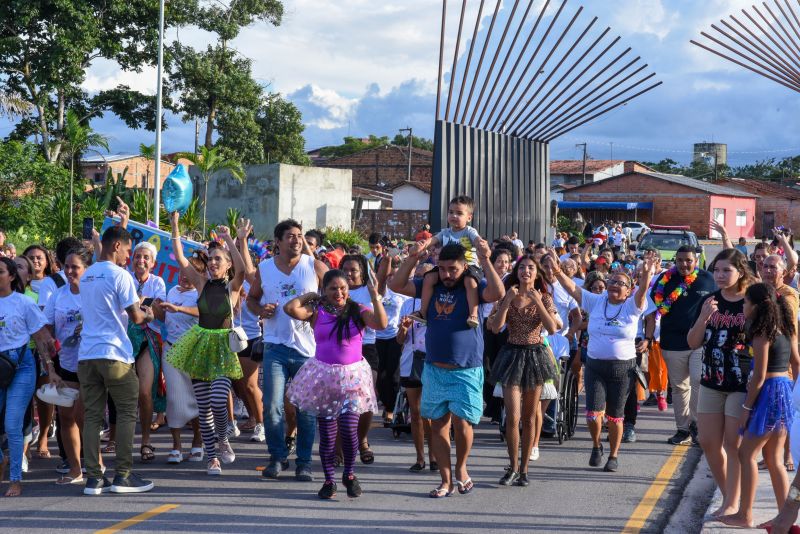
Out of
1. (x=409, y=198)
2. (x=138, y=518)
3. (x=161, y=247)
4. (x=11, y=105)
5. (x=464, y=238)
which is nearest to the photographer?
(x=138, y=518)

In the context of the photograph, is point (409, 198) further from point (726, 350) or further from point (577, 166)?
point (726, 350)

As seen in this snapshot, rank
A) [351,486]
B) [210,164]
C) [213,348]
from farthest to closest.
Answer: [210,164], [213,348], [351,486]

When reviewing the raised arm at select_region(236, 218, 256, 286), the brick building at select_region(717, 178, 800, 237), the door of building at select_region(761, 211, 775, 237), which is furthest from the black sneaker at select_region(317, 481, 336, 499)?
the door of building at select_region(761, 211, 775, 237)

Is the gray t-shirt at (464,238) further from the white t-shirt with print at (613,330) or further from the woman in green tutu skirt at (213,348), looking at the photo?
the woman in green tutu skirt at (213,348)

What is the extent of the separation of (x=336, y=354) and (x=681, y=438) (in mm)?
4190

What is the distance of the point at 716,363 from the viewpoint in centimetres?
633

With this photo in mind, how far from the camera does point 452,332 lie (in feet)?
23.1

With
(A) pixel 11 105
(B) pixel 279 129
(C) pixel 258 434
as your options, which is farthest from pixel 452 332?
(B) pixel 279 129

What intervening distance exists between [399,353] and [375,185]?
6110cm

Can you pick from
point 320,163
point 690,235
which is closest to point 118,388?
point 690,235

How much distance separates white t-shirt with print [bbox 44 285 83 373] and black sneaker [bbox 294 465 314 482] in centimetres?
194

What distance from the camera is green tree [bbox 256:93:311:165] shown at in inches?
1645

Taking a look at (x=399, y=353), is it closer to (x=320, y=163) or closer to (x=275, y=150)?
(x=275, y=150)

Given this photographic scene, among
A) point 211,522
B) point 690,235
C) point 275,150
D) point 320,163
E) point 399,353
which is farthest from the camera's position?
point 320,163
